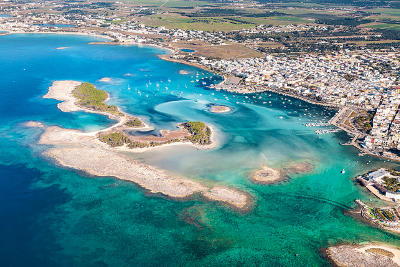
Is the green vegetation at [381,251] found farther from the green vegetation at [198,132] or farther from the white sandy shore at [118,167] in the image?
the green vegetation at [198,132]

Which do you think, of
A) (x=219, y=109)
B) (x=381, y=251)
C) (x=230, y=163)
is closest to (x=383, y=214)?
(x=381, y=251)

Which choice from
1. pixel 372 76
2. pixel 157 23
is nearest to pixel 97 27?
pixel 157 23

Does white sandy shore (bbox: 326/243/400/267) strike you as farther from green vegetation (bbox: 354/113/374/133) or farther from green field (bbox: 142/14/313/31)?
green field (bbox: 142/14/313/31)

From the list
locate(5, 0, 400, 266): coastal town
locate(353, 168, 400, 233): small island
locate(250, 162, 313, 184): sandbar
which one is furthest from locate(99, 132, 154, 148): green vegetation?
locate(353, 168, 400, 233): small island

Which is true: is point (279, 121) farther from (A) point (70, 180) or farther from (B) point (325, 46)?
(B) point (325, 46)

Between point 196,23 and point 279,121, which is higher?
point 196,23

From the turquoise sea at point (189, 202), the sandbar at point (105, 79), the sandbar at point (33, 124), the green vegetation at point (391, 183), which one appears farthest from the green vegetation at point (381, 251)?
the sandbar at point (105, 79)
